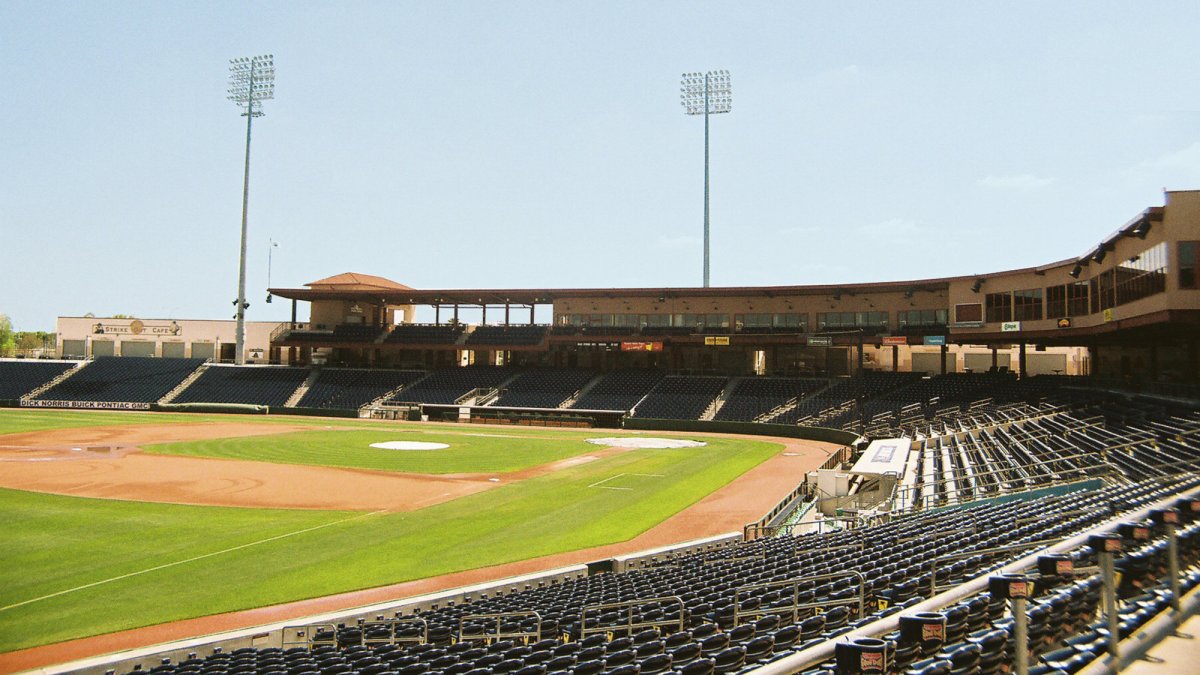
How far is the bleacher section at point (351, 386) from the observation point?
76188 mm

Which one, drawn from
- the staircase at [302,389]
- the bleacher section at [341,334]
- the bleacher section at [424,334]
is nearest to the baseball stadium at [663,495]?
the staircase at [302,389]

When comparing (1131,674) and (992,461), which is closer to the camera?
(1131,674)

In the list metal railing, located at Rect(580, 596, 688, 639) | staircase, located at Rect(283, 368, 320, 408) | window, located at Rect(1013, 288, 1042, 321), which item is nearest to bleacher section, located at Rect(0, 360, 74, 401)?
staircase, located at Rect(283, 368, 320, 408)

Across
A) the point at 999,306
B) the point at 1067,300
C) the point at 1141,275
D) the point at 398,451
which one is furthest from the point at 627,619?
the point at 999,306

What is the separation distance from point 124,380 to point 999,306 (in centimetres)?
8490

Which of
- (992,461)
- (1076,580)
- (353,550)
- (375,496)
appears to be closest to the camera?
(1076,580)

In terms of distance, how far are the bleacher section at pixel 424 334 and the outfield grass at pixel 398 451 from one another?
24.9 m

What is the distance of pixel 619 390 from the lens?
72750mm

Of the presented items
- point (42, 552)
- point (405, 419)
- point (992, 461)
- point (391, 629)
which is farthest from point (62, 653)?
point (405, 419)

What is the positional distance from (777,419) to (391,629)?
50.8 meters

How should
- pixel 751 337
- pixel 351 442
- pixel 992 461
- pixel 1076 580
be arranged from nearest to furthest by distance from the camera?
pixel 1076 580
pixel 992 461
pixel 351 442
pixel 751 337

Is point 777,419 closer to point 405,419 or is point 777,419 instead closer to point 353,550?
point 405,419

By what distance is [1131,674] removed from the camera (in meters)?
6.64

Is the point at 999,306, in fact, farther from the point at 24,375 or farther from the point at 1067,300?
the point at 24,375
